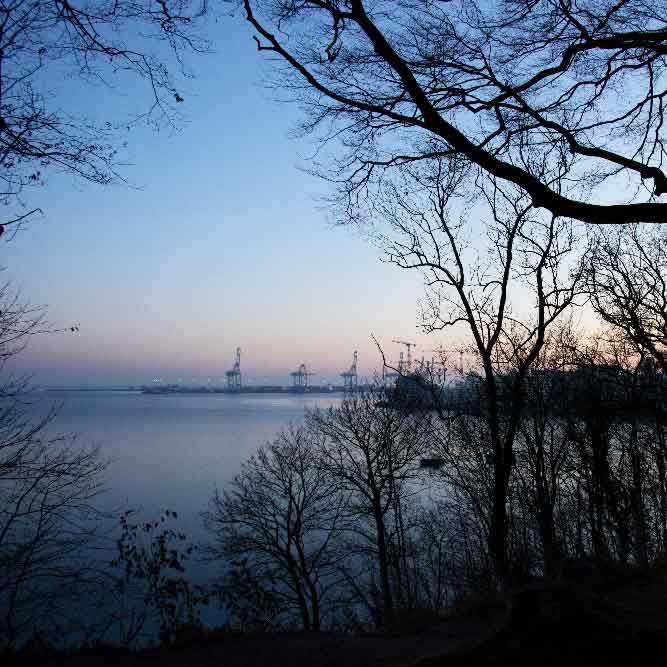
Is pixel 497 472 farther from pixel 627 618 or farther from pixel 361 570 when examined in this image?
pixel 361 570

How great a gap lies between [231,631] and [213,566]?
1193cm

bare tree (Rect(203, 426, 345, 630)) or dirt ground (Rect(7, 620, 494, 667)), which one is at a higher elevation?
dirt ground (Rect(7, 620, 494, 667))

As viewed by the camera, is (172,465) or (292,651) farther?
(172,465)

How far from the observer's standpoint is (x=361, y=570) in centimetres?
1786

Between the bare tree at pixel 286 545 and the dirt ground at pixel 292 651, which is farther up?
the dirt ground at pixel 292 651

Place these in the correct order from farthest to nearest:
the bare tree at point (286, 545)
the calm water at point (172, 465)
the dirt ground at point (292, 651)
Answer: the calm water at point (172, 465)
the bare tree at point (286, 545)
the dirt ground at point (292, 651)

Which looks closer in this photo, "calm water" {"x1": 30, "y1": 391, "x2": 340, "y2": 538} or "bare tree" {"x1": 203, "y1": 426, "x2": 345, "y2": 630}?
"bare tree" {"x1": 203, "y1": 426, "x2": 345, "y2": 630}

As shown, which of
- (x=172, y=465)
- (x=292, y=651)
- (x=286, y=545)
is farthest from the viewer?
(x=172, y=465)

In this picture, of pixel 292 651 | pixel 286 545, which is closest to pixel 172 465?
pixel 286 545

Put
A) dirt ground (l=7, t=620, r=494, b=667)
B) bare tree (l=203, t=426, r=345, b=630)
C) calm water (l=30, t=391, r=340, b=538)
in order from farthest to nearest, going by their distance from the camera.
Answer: calm water (l=30, t=391, r=340, b=538) → bare tree (l=203, t=426, r=345, b=630) → dirt ground (l=7, t=620, r=494, b=667)

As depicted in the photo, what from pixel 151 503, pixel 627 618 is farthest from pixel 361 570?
pixel 627 618

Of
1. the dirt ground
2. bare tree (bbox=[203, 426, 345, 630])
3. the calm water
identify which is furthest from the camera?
the calm water

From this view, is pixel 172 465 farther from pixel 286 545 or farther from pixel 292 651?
pixel 292 651

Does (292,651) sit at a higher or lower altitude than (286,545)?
higher
